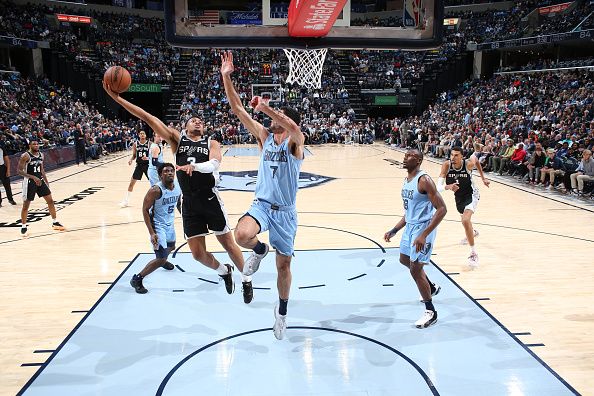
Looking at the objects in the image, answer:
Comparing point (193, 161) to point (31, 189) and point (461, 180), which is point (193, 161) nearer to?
point (461, 180)

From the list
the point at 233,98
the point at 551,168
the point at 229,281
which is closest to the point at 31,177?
the point at 229,281

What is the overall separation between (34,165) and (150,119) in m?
4.20

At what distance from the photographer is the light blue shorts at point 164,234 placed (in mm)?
5266

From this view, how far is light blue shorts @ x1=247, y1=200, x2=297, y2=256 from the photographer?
402cm

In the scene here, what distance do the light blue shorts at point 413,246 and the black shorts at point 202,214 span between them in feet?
5.54

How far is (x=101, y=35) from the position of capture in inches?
1296

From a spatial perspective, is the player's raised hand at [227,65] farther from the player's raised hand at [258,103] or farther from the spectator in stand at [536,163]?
the spectator in stand at [536,163]

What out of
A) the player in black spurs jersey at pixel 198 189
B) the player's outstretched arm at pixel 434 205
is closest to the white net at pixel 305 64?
the player in black spurs jersey at pixel 198 189

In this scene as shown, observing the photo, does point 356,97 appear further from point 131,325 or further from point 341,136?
point 131,325

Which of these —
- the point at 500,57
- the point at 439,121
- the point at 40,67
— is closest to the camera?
the point at 439,121

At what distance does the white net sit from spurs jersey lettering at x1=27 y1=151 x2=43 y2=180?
509cm

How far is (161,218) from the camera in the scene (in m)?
5.30

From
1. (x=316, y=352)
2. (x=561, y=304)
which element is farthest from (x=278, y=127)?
(x=561, y=304)

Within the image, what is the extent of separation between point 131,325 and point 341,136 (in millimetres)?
23901
